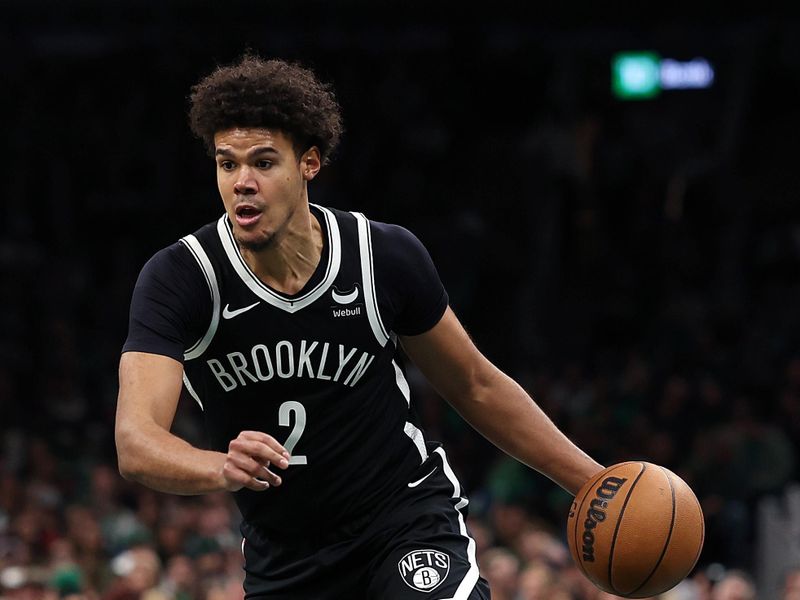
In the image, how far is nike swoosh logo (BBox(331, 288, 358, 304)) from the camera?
4.45m

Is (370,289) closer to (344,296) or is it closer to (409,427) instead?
(344,296)

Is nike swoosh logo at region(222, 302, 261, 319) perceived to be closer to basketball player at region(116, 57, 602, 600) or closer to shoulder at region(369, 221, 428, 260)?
basketball player at region(116, 57, 602, 600)

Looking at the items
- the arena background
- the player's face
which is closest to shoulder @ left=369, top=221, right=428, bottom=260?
the player's face

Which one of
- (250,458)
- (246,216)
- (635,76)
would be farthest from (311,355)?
(635,76)

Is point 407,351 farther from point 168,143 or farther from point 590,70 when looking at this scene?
point 590,70

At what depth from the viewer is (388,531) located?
4.44 m

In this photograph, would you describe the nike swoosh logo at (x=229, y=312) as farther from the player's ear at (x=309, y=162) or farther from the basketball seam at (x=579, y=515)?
the basketball seam at (x=579, y=515)

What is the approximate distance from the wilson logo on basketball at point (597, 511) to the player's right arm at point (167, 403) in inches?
49.4

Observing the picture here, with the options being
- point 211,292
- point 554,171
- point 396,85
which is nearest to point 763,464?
point 554,171

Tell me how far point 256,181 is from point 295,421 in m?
0.74

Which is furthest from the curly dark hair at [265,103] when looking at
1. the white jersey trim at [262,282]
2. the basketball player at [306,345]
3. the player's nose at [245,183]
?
the white jersey trim at [262,282]

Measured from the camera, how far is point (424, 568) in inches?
169

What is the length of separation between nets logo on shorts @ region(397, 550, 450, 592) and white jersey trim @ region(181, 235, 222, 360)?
2.89 feet

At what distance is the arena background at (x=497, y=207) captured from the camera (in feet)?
40.9
